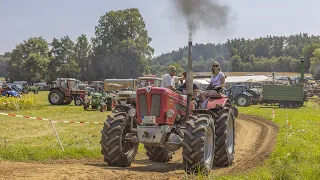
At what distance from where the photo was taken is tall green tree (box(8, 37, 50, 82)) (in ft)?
335

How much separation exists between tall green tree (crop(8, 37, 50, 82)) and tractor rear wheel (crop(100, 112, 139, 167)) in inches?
3744

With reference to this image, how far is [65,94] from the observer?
121 feet

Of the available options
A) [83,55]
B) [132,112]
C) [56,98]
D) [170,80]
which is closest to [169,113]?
[132,112]

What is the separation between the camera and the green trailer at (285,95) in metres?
39.5

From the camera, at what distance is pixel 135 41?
8006 centimetres

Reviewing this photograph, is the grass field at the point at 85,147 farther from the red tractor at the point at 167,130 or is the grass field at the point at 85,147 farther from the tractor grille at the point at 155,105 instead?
the tractor grille at the point at 155,105

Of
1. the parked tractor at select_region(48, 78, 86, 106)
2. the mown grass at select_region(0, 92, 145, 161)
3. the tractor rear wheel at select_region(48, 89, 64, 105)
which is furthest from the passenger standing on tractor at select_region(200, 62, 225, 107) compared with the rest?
the tractor rear wheel at select_region(48, 89, 64, 105)

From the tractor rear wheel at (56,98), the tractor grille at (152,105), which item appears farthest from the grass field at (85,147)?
A: the tractor rear wheel at (56,98)

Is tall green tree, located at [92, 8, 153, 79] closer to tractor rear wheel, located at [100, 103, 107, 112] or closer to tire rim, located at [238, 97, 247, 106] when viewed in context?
tire rim, located at [238, 97, 247, 106]

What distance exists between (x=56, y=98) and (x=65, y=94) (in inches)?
32.9

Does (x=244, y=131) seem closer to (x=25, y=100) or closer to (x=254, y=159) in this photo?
(x=254, y=159)

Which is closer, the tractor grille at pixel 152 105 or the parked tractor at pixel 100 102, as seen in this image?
the tractor grille at pixel 152 105

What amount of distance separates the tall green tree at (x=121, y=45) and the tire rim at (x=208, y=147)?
2713 inches

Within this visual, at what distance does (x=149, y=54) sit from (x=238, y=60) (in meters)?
40.7
